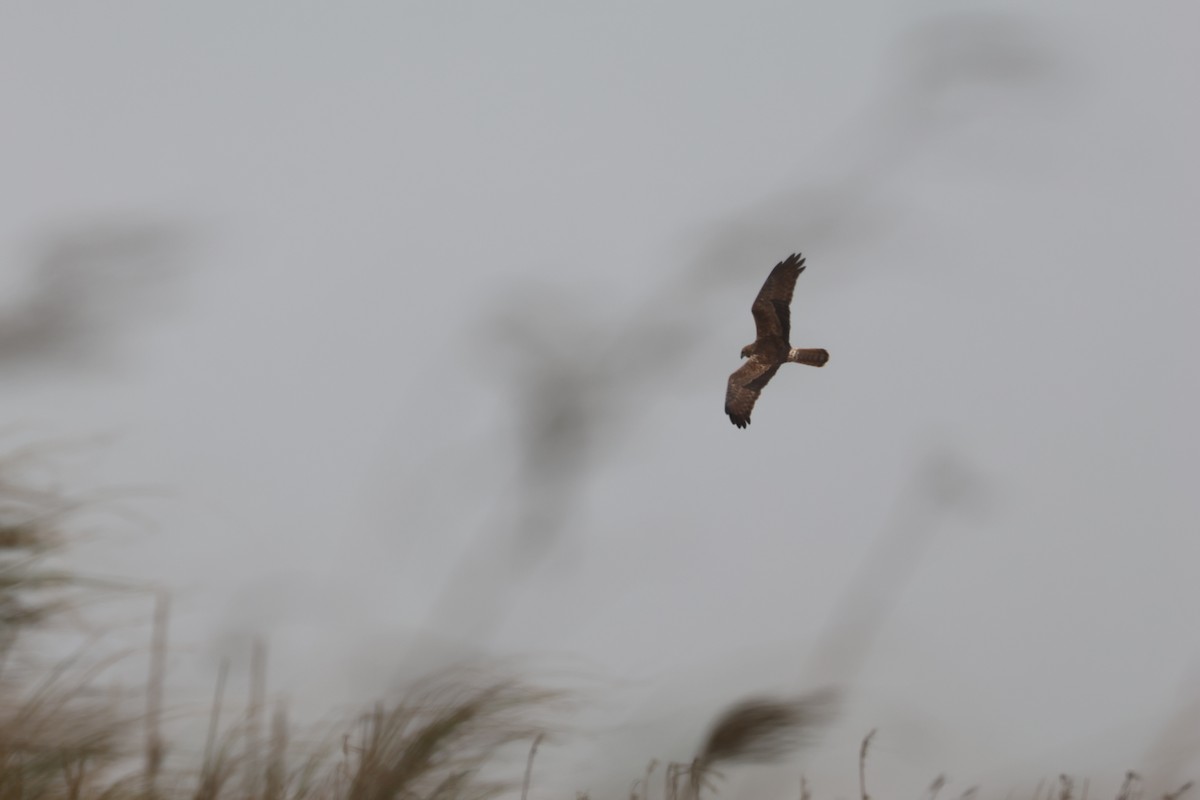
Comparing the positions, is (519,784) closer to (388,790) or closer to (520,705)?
(520,705)

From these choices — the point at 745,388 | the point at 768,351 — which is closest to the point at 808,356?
the point at 768,351

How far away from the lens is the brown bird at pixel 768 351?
2820 mm

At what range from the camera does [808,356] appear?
291 cm

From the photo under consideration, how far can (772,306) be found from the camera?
2992 mm

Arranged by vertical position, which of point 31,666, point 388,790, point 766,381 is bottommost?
point 388,790

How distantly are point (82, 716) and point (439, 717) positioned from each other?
77cm

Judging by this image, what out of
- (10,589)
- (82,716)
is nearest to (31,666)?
(10,589)

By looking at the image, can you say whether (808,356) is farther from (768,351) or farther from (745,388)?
(745,388)

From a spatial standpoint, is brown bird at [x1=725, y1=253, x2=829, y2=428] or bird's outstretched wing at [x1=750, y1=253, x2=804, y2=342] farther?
bird's outstretched wing at [x1=750, y1=253, x2=804, y2=342]

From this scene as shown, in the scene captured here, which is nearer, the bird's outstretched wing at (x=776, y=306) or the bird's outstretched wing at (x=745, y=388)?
the bird's outstretched wing at (x=745, y=388)

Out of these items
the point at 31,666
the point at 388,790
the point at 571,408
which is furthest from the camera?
the point at 31,666

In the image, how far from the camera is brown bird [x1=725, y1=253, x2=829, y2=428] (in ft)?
9.25

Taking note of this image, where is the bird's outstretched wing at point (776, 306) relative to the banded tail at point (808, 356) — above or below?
above

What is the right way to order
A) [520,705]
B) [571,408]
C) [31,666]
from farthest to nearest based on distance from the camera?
[31,666]
[520,705]
[571,408]
